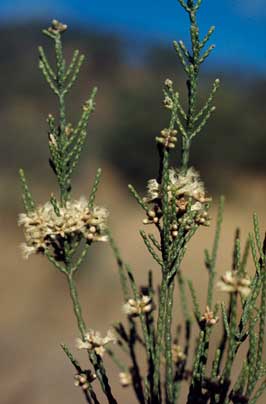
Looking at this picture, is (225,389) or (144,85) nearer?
(225,389)

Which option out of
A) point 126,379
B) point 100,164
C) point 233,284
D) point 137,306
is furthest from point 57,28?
point 100,164

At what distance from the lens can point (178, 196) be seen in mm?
1532

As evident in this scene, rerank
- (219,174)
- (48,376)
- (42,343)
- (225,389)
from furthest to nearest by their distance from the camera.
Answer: (219,174) < (42,343) < (48,376) < (225,389)

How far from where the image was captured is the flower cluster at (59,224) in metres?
1.61

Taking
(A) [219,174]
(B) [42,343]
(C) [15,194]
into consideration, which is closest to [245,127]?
(A) [219,174]

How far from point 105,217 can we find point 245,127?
14.2 metres

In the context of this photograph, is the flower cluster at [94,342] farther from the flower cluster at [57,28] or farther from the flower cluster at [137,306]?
the flower cluster at [57,28]

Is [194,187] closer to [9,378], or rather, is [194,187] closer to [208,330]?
[208,330]

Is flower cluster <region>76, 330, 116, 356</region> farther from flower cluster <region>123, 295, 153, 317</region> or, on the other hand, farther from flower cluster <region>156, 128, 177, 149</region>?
flower cluster <region>156, 128, 177, 149</region>

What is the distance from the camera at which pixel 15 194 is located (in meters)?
11.7

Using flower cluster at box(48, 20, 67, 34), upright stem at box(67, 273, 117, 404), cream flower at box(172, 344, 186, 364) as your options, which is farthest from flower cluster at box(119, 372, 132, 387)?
flower cluster at box(48, 20, 67, 34)

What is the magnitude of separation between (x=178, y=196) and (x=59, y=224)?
1.08 feet

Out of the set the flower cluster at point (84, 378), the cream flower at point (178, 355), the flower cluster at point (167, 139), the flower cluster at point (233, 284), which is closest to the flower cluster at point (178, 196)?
the flower cluster at point (167, 139)

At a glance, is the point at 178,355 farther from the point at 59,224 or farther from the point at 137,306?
the point at 59,224
